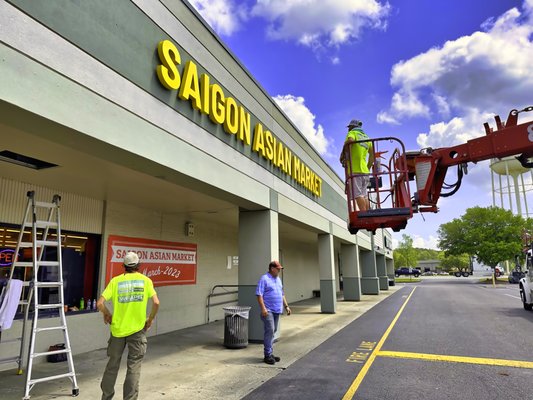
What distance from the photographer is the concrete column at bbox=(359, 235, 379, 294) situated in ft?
87.2

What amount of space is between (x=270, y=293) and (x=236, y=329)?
1.77m

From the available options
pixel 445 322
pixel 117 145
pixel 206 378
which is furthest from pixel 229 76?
pixel 445 322

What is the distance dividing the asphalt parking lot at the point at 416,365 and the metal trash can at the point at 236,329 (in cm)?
160

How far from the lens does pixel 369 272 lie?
88.2ft

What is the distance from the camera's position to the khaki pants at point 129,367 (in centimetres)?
438

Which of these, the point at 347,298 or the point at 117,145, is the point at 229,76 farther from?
Result: the point at 347,298

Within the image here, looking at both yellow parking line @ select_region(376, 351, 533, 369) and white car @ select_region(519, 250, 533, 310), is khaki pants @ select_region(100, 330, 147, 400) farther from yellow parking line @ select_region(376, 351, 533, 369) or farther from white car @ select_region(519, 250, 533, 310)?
white car @ select_region(519, 250, 533, 310)

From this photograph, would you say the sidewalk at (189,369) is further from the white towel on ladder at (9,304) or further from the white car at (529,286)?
the white car at (529,286)

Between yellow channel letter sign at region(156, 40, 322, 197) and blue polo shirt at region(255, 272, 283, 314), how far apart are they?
3.23 meters

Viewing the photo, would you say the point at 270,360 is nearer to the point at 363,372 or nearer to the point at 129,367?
the point at 363,372

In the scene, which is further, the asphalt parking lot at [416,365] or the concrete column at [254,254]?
the concrete column at [254,254]

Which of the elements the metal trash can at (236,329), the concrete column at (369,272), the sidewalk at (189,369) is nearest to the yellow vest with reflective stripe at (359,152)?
the sidewalk at (189,369)

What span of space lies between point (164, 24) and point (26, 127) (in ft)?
9.69

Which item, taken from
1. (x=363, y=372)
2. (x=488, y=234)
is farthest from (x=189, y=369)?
(x=488, y=234)
